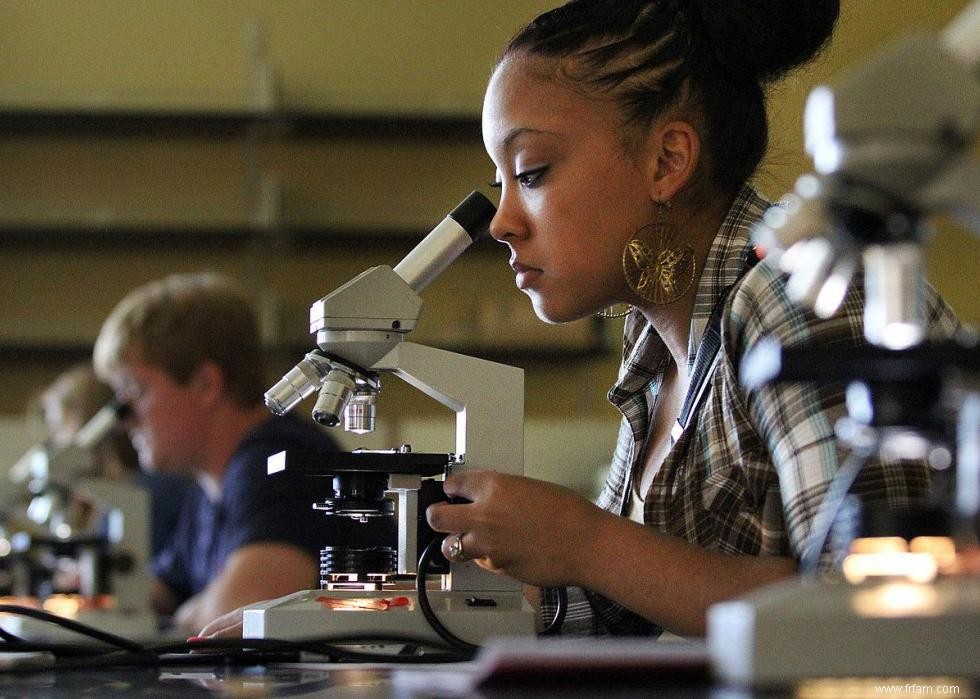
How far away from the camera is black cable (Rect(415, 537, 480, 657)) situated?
117cm

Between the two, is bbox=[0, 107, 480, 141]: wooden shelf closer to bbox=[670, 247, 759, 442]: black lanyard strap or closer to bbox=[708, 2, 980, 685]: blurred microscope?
bbox=[670, 247, 759, 442]: black lanyard strap

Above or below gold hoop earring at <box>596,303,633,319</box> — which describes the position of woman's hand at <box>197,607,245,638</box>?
below

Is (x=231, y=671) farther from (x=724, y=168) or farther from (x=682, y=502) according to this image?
(x=724, y=168)

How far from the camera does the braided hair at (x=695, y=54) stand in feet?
4.59

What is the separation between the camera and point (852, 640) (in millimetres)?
576

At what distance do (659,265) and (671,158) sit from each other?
0.11 m

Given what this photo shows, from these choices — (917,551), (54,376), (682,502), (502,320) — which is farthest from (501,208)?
(54,376)

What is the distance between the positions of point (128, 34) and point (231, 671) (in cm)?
404

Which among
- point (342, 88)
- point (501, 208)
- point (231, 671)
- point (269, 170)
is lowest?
point (231, 671)

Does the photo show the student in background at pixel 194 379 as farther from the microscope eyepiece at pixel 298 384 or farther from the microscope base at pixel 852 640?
the microscope base at pixel 852 640

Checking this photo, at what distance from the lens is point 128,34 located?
4672 mm

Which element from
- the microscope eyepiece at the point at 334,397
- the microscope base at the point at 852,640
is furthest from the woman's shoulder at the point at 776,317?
the microscope base at the point at 852,640

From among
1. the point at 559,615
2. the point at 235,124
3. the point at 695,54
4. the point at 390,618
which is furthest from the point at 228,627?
the point at 235,124

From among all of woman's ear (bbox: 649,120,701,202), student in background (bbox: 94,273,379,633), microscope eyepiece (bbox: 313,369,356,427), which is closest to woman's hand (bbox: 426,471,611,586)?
microscope eyepiece (bbox: 313,369,356,427)
